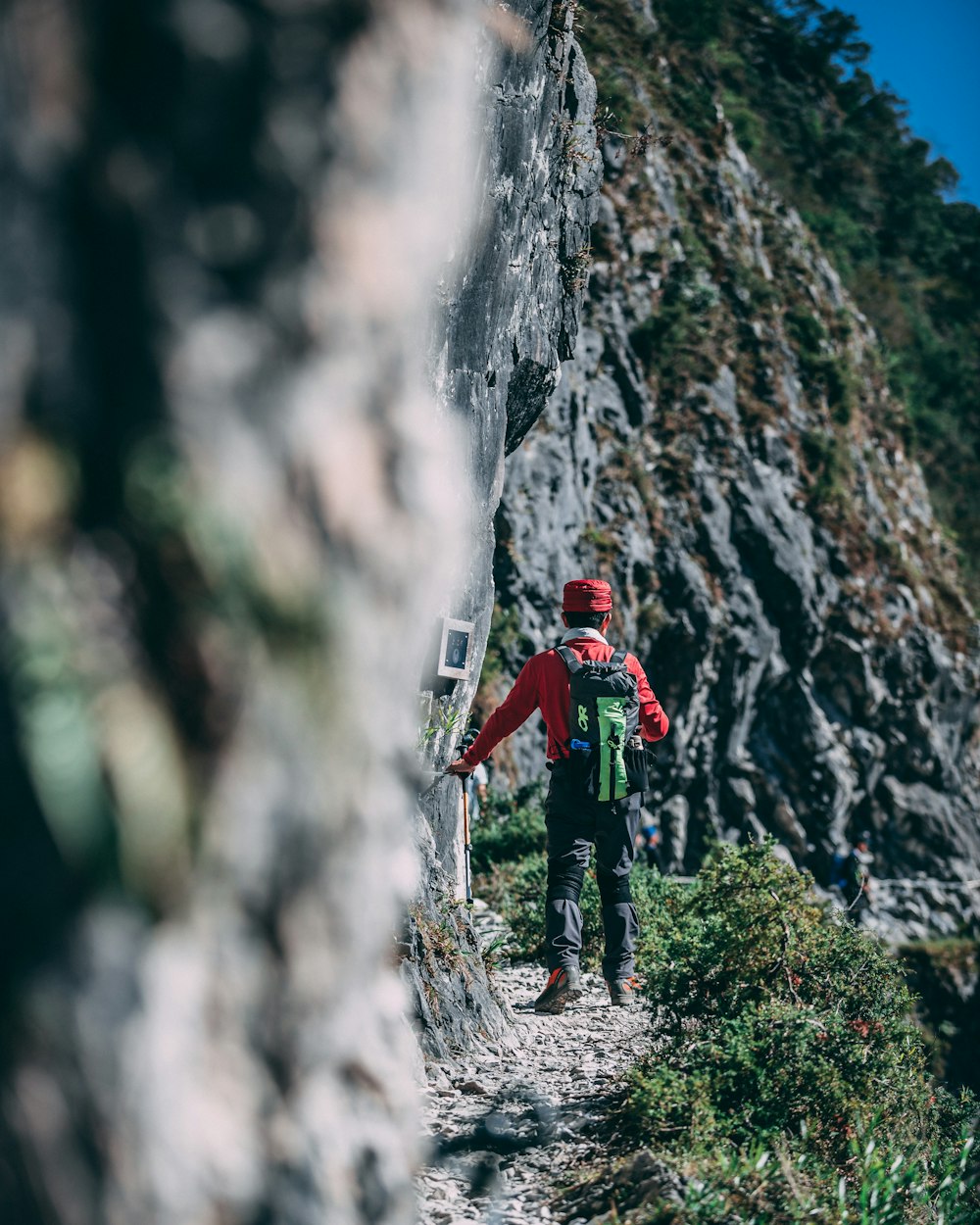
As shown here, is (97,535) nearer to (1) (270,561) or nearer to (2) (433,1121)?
(1) (270,561)

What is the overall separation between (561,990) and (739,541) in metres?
16.9

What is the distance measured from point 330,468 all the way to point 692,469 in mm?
19540

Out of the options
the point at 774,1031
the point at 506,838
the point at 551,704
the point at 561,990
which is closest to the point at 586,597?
the point at 551,704

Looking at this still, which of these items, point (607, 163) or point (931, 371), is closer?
point (607, 163)

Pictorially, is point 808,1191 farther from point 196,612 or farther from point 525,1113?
point 196,612

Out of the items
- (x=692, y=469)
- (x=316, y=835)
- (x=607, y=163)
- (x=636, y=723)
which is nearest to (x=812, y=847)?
(x=692, y=469)

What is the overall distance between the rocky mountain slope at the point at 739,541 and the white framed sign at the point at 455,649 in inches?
324

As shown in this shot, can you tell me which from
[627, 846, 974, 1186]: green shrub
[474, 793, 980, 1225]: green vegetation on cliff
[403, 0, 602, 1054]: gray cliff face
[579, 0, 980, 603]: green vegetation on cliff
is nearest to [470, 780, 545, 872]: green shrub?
[403, 0, 602, 1054]: gray cliff face

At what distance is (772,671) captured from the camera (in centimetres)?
2108

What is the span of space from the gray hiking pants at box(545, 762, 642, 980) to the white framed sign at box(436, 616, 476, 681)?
2351 millimetres

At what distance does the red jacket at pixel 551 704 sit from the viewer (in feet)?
16.8

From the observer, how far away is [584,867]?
5203 millimetres

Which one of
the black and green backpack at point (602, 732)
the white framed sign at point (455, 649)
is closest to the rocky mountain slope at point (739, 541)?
the white framed sign at point (455, 649)

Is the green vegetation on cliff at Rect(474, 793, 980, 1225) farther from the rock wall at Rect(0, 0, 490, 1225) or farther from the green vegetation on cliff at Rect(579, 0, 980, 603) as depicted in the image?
the green vegetation on cliff at Rect(579, 0, 980, 603)
